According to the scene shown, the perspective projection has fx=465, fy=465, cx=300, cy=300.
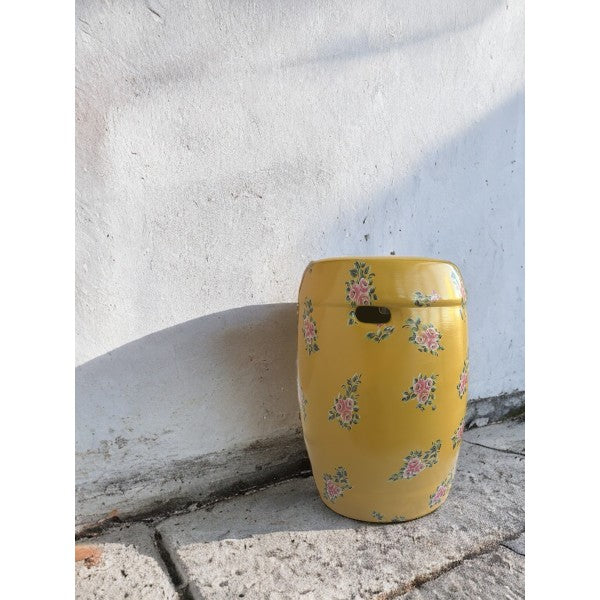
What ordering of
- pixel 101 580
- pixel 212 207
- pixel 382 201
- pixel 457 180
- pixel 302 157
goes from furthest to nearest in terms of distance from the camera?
pixel 457 180, pixel 382 201, pixel 302 157, pixel 212 207, pixel 101 580

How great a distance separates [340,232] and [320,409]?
53 cm

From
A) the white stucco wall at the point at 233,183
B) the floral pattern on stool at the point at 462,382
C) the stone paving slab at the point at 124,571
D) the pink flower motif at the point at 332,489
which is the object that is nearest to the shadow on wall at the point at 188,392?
the white stucco wall at the point at 233,183

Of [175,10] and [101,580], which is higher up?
[175,10]

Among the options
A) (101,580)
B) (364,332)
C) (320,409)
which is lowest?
(101,580)

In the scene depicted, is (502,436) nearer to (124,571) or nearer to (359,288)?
(359,288)

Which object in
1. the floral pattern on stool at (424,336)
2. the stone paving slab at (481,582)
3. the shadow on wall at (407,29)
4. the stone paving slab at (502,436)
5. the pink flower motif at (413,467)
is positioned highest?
the shadow on wall at (407,29)

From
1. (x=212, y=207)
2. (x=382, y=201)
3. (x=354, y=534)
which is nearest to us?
(x=354, y=534)

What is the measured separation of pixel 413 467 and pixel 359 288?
0.41 metres

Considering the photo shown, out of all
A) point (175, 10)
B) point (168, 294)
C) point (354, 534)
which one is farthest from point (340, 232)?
point (354, 534)

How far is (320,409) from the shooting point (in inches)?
40.3

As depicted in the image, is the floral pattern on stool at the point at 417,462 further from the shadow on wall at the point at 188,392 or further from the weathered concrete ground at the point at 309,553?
the shadow on wall at the point at 188,392

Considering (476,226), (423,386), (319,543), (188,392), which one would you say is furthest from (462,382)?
(476,226)

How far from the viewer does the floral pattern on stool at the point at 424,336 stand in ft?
3.16

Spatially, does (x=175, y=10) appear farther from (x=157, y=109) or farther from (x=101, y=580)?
(x=101, y=580)
